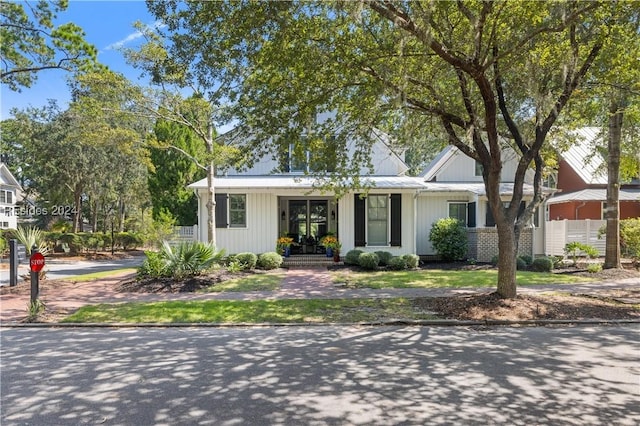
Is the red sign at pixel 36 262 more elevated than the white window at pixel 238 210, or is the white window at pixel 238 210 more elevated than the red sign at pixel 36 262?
the white window at pixel 238 210

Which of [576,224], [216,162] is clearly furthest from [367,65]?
[576,224]

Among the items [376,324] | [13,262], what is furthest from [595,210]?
[13,262]

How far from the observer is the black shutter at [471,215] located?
17969 mm

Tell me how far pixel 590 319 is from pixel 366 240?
9641mm

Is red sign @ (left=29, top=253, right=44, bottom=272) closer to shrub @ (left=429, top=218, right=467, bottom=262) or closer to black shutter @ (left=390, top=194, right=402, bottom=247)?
black shutter @ (left=390, top=194, right=402, bottom=247)

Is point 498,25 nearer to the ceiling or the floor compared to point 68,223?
nearer to the ceiling

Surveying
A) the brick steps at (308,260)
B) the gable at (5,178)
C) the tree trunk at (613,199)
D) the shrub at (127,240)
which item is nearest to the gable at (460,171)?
the tree trunk at (613,199)

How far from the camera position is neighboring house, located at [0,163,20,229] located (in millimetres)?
35753

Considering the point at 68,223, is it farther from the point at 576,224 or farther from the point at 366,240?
the point at 576,224

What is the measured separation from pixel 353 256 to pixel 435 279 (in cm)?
364

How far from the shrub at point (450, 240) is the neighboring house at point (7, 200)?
1397 inches

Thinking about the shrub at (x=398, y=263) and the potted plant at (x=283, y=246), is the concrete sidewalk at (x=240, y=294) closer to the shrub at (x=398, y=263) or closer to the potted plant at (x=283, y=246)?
the shrub at (x=398, y=263)

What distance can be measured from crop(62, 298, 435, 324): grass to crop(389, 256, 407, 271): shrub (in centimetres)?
580

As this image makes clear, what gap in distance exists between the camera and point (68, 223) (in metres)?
34.8
